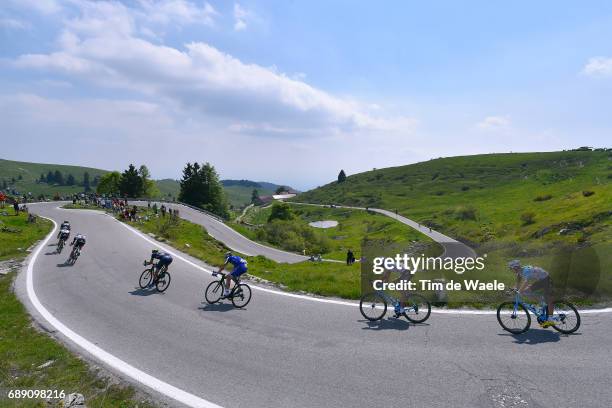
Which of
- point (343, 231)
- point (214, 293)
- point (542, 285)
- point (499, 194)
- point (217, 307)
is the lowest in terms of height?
point (343, 231)

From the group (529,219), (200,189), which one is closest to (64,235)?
(529,219)

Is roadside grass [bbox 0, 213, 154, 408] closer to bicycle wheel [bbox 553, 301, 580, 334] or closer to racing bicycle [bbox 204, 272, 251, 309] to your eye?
racing bicycle [bbox 204, 272, 251, 309]

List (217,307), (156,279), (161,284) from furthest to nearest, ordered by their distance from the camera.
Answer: (161,284) → (156,279) → (217,307)

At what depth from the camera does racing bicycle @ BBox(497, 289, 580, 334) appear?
890 centimetres

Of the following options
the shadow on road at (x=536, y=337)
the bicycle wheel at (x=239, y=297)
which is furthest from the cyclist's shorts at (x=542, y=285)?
the bicycle wheel at (x=239, y=297)

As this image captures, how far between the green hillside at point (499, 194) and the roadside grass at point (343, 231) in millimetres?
9607

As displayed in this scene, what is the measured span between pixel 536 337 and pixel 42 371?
11.1 meters

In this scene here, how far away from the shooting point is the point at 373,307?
10.3 meters

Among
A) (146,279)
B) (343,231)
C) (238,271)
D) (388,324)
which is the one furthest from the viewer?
(343,231)

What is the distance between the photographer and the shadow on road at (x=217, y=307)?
38.2ft

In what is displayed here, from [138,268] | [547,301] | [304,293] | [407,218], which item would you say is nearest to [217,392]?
[304,293]

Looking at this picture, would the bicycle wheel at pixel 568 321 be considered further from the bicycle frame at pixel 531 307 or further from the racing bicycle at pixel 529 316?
the bicycle frame at pixel 531 307

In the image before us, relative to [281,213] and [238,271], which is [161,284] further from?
[281,213]

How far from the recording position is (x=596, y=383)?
6516mm
